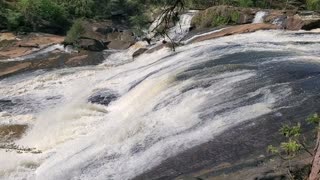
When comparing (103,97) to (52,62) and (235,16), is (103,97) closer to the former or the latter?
(52,62)

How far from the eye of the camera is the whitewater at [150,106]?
750 centimetres

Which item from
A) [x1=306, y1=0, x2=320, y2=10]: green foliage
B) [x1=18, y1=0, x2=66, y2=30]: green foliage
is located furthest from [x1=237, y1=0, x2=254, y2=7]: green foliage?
[x1=18, y1=0, x2=66, y2=30]: green foliage

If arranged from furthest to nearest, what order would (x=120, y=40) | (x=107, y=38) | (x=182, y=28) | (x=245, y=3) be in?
(x=245, y=3), (x=107, y=38), (x=182, y=28), (x=120, y=40)

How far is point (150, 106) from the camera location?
370 inches

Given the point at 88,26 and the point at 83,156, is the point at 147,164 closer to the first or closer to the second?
the point at 83,156

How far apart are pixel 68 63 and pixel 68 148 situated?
8549 mm

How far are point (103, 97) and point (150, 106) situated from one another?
2339mm

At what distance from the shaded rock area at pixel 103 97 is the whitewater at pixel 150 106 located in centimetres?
5

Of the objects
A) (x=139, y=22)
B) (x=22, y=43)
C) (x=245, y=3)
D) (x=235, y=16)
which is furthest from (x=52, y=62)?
(x=245, y=3)

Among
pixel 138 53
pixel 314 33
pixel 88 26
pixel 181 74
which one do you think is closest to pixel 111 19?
pixel 88 26

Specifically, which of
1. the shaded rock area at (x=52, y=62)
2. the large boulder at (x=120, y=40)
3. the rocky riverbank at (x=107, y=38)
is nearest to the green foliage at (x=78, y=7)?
the rocky riverbank at (x=107, y=38)

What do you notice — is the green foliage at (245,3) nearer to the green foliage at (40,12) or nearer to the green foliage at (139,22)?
the green foliage at (139,22)

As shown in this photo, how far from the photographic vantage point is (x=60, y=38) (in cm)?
2000

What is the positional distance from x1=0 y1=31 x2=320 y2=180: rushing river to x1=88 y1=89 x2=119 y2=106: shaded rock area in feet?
0.08
